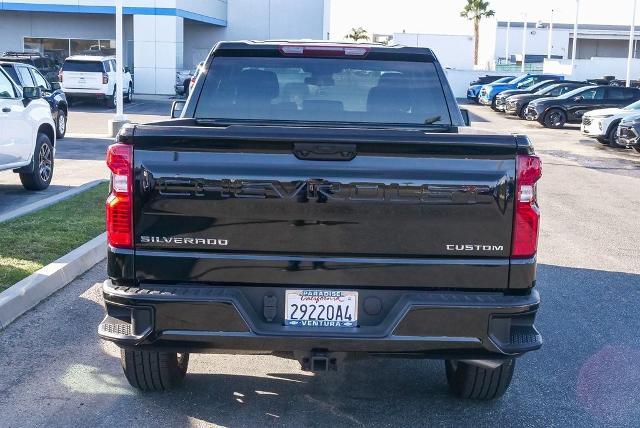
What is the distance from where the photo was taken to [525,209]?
4188 mm

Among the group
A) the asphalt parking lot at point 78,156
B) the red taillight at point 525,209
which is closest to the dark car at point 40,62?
the asphalt parking lot at point 78,156

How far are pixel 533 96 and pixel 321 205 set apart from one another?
3382 cm

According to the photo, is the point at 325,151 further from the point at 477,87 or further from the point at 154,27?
the point at 477,87

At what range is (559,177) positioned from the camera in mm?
17453

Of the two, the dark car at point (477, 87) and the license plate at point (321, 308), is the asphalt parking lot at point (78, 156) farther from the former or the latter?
the dark car at point (477, 87)

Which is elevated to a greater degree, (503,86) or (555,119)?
(503,86)

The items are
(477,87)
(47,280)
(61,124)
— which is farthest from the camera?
(477,87)

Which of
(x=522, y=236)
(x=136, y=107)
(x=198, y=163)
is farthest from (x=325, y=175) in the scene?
(x=136, y=107)

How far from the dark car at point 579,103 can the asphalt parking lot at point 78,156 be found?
14.5 m

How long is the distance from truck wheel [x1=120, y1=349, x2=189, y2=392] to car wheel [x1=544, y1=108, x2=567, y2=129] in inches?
1148

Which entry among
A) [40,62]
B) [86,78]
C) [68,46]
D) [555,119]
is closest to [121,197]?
[555,119]

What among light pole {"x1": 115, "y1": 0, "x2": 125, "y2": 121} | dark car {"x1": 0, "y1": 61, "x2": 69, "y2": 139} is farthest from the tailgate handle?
light pole {"x1": 115, "y1": 0, "x2": 125, "y2": 121}

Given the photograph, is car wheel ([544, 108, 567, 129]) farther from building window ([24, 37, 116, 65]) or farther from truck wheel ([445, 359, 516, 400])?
truck wheel ([445, 359, 516, 400])

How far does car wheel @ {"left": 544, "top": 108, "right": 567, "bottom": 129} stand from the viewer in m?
32.2
